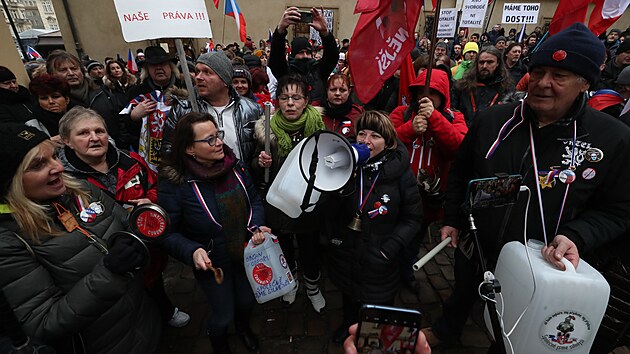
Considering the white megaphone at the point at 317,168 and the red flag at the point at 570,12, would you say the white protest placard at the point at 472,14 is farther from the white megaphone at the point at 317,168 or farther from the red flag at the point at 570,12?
the white megaphone at the point at 317,168

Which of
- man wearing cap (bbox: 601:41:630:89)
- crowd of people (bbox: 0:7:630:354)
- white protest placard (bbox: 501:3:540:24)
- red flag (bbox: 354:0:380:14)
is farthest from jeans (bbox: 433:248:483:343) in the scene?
white protest placard (bbox: 501:3:540:24)

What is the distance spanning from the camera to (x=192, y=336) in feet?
9.61

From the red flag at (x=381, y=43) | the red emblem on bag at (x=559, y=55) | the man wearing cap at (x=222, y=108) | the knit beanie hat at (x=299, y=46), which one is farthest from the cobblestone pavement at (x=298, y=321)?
the knit beanie hat at (x=299, y=46)

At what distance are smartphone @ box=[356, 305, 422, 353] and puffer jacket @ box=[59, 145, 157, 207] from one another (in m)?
1.96

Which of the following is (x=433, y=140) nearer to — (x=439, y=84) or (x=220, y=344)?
(x=439, y=84)

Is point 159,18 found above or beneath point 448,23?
beneath

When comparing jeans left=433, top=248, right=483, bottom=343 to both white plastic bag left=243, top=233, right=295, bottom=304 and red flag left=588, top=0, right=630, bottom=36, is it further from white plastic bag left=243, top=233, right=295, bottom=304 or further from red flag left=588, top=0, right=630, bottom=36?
red flag left=588, top=0, right=630, bottom=36

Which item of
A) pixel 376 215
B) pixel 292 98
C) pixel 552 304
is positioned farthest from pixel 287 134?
pixel 552 304

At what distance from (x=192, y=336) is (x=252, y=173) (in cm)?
166

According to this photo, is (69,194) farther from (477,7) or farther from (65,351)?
(477,7)

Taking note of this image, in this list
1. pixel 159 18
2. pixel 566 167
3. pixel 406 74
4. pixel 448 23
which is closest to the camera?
pixel 566 167

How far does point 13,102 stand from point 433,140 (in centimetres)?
447

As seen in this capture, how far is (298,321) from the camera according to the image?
3.08m

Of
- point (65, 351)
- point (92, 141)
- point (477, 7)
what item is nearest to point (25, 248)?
point (65, 351)
